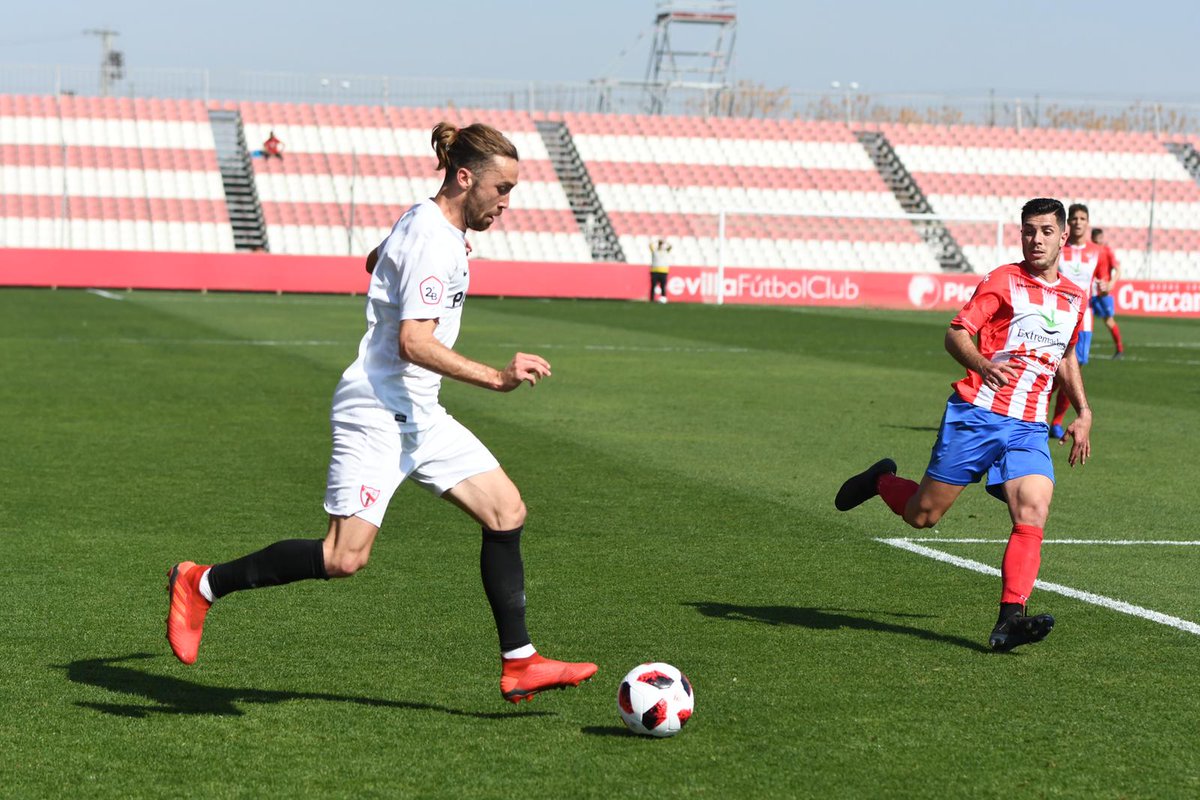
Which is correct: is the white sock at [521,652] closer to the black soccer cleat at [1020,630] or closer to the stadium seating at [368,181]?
the black soccer cleat at [1020,630]

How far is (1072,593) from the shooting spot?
7.24 meters

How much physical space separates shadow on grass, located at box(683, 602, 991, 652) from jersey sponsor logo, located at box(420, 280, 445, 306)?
232 centimetres

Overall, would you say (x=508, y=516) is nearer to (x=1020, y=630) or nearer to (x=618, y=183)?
(x=1020, y=630)

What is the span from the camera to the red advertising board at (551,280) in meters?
41.8

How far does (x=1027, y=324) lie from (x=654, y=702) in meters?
2.62

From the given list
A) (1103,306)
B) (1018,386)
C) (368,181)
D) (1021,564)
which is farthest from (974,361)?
(368,181)

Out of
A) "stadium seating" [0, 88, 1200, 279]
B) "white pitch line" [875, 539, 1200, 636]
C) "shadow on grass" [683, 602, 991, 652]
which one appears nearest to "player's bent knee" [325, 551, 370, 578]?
"shadow on grass" [683, 602, 991, 652]

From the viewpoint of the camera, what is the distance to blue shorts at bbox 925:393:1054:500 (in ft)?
21.2

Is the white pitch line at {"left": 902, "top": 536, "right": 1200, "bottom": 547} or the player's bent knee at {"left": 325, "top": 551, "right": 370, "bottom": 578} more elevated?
the player's bent knee at {"left": 325, "top": 551, "right": 370, "bottom": 578}

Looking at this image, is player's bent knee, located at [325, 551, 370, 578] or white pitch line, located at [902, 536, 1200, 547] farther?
white pitch line, located at [902, 536, 1200, 547]

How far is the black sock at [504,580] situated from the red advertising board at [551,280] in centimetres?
3640

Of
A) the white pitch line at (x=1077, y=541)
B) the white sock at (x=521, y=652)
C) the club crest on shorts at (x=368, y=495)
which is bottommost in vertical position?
the white pitch line at (x=1077, y=541)

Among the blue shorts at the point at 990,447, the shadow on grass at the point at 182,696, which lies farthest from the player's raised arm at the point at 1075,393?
the shadow on grass at the point at 182,696

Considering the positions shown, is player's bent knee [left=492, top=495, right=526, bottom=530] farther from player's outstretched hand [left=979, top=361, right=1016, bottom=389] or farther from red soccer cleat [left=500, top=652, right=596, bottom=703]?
player's outstretched hand [left=979, top=361, right=1016, bottom=389]
